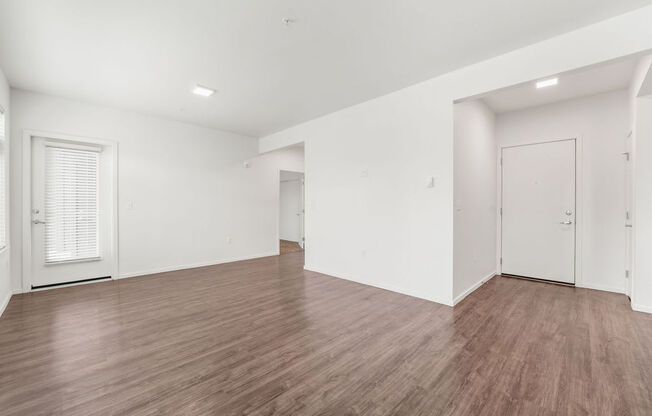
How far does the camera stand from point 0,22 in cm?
237

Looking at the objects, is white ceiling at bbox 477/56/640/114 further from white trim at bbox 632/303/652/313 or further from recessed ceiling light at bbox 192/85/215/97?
recessed ceiling light at bbox 192/85/215/97

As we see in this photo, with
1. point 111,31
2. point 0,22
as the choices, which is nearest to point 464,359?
point 111,31

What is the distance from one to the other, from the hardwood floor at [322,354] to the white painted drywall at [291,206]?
5306mm

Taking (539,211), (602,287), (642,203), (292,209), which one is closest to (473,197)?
(539,211)

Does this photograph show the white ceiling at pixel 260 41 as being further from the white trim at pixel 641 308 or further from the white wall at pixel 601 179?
the white trim at pixel 641 308

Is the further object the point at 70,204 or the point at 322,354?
the point at 70,204

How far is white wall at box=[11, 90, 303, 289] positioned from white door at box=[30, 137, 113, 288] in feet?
0.63

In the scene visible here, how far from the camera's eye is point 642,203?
314 centimetres

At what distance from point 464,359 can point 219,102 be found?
4497mm

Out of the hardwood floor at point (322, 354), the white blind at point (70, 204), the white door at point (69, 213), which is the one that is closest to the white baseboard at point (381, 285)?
the hardwood floor at point (322, 354)

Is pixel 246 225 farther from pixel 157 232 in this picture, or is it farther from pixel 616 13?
pixel 616 13

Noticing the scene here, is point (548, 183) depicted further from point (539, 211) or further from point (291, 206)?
point (291, 206)

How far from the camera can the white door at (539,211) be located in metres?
4.27

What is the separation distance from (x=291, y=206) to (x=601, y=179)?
24.3 feet
